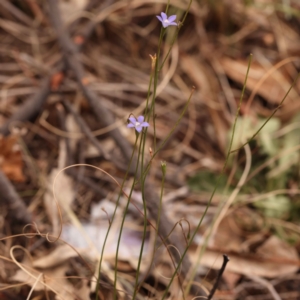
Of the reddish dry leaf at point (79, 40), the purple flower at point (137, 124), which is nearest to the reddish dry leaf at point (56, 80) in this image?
the reddish dry leaf at point (79, 40)

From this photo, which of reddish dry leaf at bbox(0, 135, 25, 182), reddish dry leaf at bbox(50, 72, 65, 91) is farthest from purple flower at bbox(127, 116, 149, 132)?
reddish dry leaf at bbox(50, 72, 65, 91)

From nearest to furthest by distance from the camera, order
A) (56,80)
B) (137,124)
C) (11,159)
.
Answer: (137,124) → (11,159) → (56,80)

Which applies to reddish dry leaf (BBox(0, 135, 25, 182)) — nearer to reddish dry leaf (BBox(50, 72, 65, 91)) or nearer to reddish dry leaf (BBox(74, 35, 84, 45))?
reddish dry leaf (BBox(50, 72, 65, 91))

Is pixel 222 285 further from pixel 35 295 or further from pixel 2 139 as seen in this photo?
pixel 2 139

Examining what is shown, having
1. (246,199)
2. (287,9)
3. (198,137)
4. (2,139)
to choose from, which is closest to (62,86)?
(2,139)

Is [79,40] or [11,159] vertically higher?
[79,40]

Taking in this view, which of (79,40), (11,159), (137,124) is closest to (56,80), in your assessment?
(79,40)

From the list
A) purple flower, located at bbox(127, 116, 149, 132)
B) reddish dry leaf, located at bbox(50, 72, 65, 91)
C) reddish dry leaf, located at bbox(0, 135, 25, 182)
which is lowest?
reddish dry leaf, located at bbox(0, 135, 25, 182)

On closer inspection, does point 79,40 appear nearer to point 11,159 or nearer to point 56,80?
point 56,80

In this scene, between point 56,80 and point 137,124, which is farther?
point 56,80
